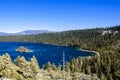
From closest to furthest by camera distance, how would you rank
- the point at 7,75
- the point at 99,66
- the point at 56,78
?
the point at 7,75 → the point at 56,78 → the point at 99,66

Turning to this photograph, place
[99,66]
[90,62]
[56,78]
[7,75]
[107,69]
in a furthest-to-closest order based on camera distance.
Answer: [90,62]
[99,66]
[107,69]
[56,78]
[7,75]

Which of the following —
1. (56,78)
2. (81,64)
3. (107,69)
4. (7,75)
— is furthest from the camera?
(81,64)

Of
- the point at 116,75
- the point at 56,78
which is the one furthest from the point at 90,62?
the point at 56,78

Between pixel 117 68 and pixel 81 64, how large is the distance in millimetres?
20374

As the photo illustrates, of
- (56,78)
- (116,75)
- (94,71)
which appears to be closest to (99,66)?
(94,71)

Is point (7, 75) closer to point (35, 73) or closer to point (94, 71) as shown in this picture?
point (35, 73)

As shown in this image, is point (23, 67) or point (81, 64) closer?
point (23, 67)

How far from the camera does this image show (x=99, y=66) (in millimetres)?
116875

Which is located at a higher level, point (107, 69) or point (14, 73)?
point (14, 73)

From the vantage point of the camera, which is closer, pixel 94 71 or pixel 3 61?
pixel 3 61

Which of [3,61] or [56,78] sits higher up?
[3,61]

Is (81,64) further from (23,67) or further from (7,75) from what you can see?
(7,75)

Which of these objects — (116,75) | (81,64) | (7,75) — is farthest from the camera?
(81,64)

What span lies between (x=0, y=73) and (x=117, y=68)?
60830 mm
